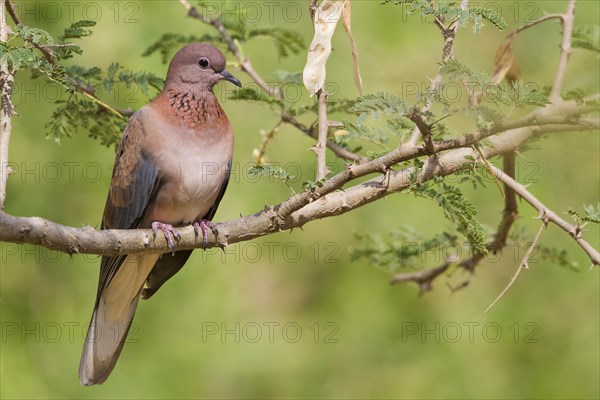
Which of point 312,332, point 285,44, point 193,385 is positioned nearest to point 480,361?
point 312,332

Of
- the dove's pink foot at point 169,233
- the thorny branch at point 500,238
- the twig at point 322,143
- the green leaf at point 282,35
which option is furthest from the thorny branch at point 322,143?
the green leaf at point 282,35

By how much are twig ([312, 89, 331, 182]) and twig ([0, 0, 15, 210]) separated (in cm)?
110

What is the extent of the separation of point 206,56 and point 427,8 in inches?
73.1

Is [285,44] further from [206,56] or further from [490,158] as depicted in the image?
[490,158]

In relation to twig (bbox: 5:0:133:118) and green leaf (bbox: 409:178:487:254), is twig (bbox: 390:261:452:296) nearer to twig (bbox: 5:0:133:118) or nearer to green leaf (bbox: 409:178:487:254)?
green leaf (bbox: 409:178:487:254)

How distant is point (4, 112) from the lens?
3221mm

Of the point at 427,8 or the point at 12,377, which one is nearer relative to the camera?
the point at 427,8

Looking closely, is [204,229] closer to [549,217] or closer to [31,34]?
[31,34]

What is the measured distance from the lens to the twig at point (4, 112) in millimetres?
2998

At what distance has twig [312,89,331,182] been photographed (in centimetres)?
320

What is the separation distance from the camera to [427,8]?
10.2 ft

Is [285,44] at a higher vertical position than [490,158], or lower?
higher

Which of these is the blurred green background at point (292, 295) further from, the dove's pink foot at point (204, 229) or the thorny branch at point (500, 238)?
the dove's pink foot at point (204, 229)

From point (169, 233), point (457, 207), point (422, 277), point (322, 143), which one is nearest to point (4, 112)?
point (169, 233)
